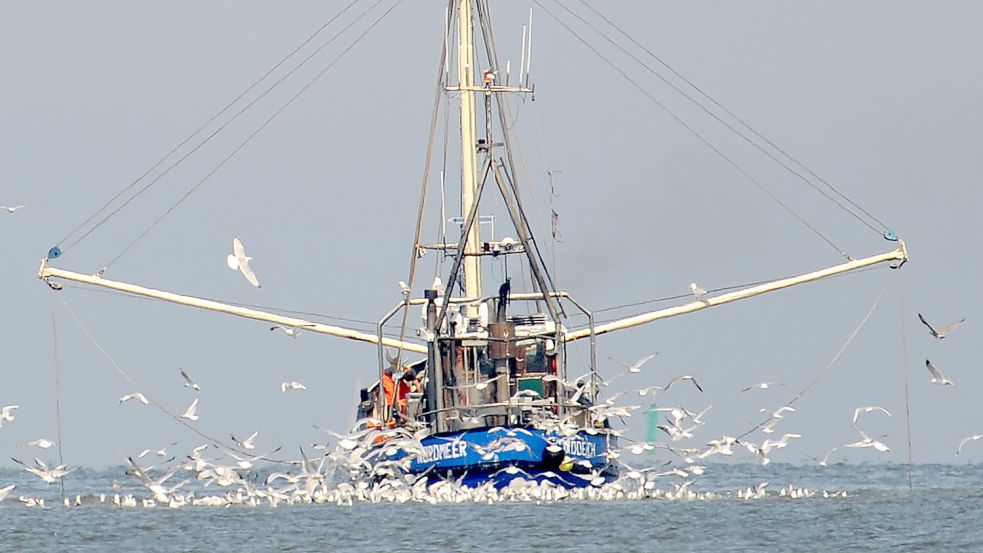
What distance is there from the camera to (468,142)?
7581cm

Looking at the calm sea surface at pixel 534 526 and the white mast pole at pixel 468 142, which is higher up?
the white mast pole at pixel 468 142

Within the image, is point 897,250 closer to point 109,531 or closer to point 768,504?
point 768,504

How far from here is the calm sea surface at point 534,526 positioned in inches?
2082

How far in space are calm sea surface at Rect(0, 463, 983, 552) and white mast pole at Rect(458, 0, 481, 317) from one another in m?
12.0

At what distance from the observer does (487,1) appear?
7431cm

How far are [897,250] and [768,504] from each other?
12859 mm

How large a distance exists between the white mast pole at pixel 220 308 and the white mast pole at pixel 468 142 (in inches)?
103

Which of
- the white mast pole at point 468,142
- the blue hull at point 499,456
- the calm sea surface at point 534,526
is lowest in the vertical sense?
the calm sea surface at point 534,526

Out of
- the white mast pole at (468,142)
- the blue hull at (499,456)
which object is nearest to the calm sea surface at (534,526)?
the blue hull at (499,456)

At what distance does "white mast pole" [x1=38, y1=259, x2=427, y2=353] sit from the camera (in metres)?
75.1

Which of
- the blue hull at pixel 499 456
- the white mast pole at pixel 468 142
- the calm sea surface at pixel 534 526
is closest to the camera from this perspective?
the calm sea surface at pixel 534 526

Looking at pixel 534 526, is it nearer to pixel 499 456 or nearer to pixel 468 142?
pixel 499 456

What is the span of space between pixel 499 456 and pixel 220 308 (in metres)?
15.3

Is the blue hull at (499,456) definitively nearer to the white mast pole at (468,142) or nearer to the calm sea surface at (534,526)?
the calm sea surface at (534,526)
